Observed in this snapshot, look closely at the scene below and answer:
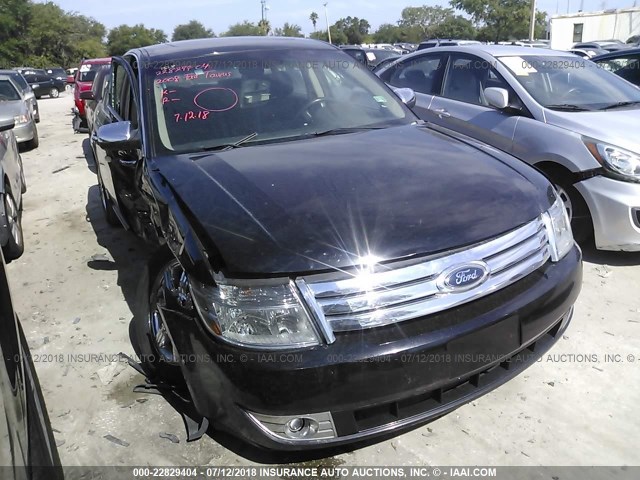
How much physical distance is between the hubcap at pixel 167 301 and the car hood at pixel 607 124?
10.8 ft

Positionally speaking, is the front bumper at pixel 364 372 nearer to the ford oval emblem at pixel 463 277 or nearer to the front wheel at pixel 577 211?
the ford oval emblem at pixel 463 277

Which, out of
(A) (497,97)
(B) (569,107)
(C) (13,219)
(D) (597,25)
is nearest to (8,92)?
(C) (13,219)

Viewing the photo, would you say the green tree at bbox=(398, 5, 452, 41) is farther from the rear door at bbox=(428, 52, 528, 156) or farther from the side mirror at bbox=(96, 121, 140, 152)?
the side mirror at bbox=(96, 121, 140, 152)

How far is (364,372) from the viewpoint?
6.20 ft

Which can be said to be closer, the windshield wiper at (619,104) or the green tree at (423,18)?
the windshield wiper at (619,104)

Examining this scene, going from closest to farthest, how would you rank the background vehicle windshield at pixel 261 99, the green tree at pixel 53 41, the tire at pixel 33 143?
the background vehicle windshield at pixel 261 99 → the tire at pixel 33 143 → the green tree at pixel 53 41

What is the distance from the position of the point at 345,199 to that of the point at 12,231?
12.1ft

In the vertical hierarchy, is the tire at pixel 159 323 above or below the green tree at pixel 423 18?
below

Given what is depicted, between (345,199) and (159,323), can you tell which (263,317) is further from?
(159,323)

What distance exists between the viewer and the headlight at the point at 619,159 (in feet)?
12.5

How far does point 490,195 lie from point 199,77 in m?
1.95

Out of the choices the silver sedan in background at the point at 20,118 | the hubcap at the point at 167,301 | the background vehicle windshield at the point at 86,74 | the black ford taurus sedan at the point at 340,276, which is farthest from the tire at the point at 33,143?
the hubcap at the point at 167,301

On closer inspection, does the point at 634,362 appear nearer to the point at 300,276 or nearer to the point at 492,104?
the point at 300,276

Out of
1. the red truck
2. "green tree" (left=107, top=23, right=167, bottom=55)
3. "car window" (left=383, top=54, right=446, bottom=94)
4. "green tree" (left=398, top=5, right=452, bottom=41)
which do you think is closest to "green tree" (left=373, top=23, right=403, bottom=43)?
"green tree" (left=398, top=5, right=452, bottom=41)
